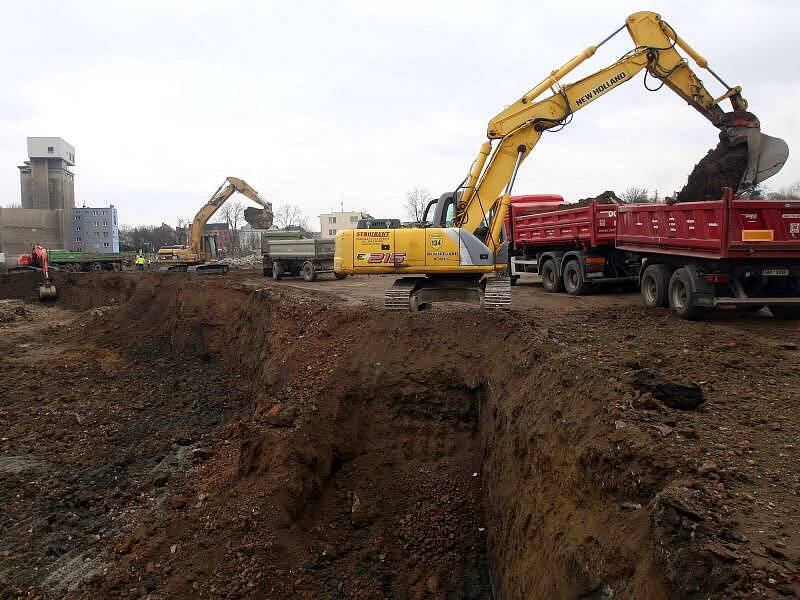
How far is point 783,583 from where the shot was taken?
283 centimetres

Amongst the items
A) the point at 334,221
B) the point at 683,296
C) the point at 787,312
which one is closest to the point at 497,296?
the point at 683,296

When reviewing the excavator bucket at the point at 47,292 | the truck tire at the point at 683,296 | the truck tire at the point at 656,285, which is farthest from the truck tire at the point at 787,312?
the excavator bucket at the point at 47,292

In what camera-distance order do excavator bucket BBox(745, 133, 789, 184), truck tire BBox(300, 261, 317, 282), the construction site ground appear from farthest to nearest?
truck tire BBox(300, 261, 317, 282) → excavator bucket BBox(745, 133, 789, 184) → the construction site ground

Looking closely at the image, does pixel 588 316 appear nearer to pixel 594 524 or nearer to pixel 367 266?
pixel 367 266

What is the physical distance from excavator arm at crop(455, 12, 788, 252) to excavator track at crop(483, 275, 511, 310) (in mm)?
801

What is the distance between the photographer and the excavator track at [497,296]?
32.2 ft

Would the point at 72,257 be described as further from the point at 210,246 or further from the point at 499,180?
the point at 499,180

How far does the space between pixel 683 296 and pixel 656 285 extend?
0.92 metres

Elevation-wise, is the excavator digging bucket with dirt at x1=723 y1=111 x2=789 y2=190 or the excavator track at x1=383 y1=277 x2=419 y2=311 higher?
the excavator digging bucket with dirt at x1=723 y1=111 x2=789 y2=190

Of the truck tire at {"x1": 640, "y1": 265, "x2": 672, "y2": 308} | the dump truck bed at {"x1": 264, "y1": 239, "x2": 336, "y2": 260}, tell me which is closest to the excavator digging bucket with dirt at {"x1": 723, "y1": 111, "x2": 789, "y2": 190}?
the truck tire at {"x1": 640, "y1": 265, "x2": 672, "y2": 308}

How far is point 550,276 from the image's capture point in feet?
52.6

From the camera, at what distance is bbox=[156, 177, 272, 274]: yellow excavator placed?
31.7 metres

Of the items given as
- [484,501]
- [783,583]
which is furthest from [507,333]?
[783,583]

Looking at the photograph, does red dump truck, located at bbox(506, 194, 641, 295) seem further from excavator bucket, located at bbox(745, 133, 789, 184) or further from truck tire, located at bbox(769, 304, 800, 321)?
truck tire, located at bbox(769, 304, 800, 321)
